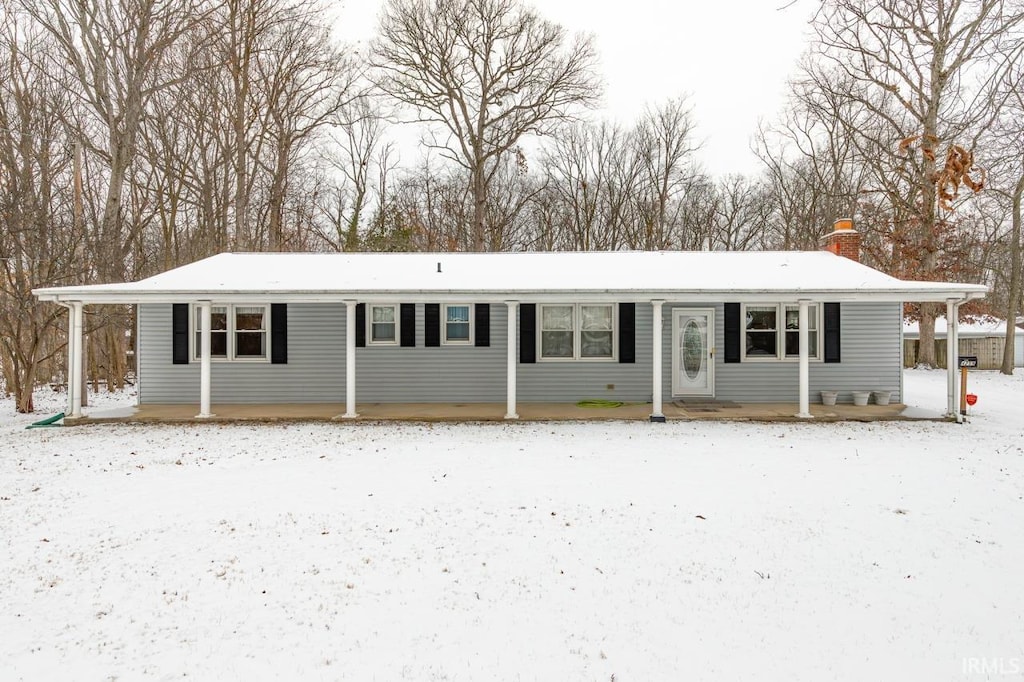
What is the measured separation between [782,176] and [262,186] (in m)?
25.8

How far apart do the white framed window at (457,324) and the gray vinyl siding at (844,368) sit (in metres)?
4.21

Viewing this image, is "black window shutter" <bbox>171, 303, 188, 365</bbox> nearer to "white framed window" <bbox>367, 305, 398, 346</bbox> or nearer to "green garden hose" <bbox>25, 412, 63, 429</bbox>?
"green garden hose" <bbox>25, 412, 63, 429</bbox>

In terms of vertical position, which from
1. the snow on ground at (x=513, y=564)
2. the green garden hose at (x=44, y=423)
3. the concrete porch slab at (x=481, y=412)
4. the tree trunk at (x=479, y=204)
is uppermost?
the tree trunk at (x=479, y=204)

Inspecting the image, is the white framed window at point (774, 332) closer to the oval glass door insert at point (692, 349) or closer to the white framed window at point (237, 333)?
the oval glass door insert at point (692, 349)

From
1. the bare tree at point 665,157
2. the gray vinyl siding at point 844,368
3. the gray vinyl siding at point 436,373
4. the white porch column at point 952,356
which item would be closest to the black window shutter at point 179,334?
the gray vinyl siding at point 436,373

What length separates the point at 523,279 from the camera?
11906 millimetres

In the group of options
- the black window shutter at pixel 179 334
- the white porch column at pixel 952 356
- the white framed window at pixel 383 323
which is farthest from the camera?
the white framed window at pixel 383 323

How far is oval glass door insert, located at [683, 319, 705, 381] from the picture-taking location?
40.8 ft

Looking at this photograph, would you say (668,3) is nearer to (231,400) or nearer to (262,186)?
(231,400)

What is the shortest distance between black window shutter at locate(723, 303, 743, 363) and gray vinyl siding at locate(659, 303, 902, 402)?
0.17 meters

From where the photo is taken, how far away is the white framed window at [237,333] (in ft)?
40.4

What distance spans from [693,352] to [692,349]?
0.07m

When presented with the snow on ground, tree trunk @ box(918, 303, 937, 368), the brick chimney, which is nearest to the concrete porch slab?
the snow on ground

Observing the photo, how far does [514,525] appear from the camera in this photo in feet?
17.6
